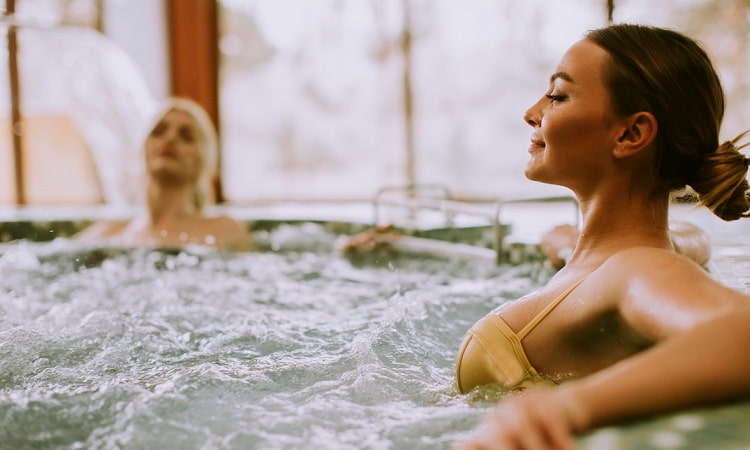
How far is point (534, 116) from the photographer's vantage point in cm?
120

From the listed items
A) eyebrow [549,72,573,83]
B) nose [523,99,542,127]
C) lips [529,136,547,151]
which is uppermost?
eyebrow [549,72,573,83]

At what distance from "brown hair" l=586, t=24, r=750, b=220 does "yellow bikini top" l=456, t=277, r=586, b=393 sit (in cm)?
25

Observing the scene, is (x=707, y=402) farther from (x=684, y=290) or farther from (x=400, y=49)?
(x=400, y=49)

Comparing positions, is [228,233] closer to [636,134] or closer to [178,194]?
[178,194]

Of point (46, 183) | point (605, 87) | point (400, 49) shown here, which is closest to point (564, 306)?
point (605, 87)

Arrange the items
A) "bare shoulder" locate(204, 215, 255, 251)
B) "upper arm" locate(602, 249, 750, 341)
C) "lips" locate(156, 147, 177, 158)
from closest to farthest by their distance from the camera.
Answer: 1. "upper arm" locate(602, 249, 750, 341)
2. "lips" locate(156, 147, 177, 158)
3. "bare shoulder" locate(204, 215, 255, 251)

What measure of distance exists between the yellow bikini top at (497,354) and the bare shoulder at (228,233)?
232cm

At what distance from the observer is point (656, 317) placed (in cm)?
85

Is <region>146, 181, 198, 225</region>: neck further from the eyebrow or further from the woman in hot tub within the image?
the eyebrow

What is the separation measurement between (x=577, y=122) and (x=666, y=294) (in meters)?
0.37

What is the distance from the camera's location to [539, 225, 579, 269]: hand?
73.0 inches

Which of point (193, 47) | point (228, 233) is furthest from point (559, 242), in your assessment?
point (193, 47)

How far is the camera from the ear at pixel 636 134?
3.53ft

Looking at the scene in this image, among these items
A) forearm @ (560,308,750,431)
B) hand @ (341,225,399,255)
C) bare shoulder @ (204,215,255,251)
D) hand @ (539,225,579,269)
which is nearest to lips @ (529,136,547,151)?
forearm @ (560,308,750,431)
